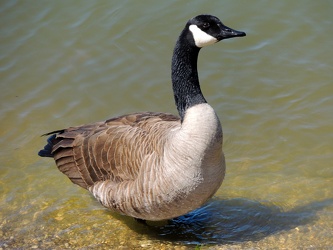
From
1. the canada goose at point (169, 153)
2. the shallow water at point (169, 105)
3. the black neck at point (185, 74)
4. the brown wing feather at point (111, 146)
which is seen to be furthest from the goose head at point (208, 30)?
the shallow water at point (169, 105)

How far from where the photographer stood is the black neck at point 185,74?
19.5 feet

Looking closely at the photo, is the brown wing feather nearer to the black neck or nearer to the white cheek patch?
the black neck

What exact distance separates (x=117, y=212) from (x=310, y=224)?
6.87ft

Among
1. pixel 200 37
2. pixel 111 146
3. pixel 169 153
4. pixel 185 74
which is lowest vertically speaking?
pixel 169 153

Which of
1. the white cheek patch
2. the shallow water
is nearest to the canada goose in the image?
the white cheek patch

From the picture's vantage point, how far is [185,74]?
601 centimetres

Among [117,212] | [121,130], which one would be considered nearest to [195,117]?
[121,130]

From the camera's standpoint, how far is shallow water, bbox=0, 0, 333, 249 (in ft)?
21.4

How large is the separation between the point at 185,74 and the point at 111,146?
3.69 ft

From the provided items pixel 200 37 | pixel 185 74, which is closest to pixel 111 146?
pixel 185 74

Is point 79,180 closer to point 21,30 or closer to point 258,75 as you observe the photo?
point 258,75

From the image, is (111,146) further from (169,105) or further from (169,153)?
(169,105)

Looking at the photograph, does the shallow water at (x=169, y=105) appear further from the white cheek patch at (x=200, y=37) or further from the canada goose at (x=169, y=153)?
the white cheek patch at (x=200, y=37)

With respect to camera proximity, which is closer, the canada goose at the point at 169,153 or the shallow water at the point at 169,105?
the canada goose at the point at 169,153
